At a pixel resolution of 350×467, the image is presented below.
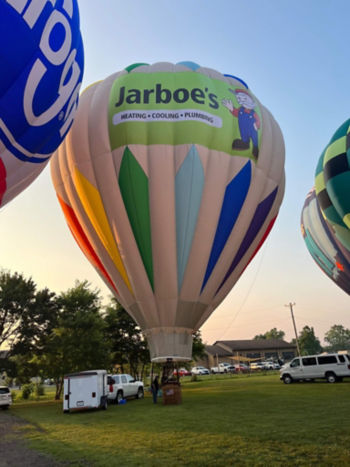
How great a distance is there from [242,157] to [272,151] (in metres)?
2.18

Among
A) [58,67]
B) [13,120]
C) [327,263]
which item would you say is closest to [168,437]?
[13,120]

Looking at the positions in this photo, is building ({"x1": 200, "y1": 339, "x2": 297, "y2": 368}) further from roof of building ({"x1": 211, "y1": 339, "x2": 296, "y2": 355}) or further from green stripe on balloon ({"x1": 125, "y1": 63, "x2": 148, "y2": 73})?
green stripe on balloon ({"x1": 125, "y1": 63, "x2": 148, "y2": 73})

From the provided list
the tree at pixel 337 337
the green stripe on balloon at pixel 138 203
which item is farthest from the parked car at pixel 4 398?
the tree at pixel 337 337

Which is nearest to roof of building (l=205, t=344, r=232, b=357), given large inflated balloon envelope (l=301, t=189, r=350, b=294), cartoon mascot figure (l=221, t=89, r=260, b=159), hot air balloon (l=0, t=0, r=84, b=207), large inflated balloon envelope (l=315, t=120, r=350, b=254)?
large inflated balloon envelope (l=301, t=189, r=350, b=294)

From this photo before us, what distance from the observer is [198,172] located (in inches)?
587

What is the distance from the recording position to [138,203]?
48.6ft

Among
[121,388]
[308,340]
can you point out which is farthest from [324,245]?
[308,340]

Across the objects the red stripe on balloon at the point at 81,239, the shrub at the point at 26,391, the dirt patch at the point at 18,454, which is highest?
the red stripe on balloon at the point at 81,239

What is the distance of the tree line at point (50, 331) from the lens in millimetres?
24500

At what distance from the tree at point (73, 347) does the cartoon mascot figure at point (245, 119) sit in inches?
580

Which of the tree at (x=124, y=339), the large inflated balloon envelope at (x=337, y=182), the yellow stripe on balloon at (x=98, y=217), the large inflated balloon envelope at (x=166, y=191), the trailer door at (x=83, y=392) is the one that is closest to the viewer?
the large inflated balloon envelope at (x=166, y=191)

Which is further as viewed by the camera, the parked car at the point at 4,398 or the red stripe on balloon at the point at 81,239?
the parked car at the point at 4,398

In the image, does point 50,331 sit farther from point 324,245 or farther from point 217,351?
point 217,351

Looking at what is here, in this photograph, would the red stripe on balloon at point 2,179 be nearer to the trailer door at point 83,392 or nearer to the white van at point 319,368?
the trailer door at point 83,392
